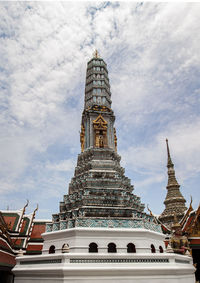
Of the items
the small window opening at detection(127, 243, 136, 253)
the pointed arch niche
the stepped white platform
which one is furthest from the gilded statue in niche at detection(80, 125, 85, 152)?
the stepped white platform

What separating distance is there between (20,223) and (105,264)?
13.1 m

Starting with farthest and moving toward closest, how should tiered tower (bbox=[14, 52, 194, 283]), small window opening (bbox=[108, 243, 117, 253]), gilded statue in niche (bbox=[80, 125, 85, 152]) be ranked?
gilded statue in niche (bbox=[80, 125, 85, 152]), small window opening (bbox=[108, 243, 117, 253]), tiered tower (bbox=[14, 52, 194, 283])

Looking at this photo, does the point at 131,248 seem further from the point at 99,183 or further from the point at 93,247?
the point at 99,183

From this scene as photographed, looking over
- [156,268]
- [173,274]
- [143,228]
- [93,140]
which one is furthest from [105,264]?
[93,140]

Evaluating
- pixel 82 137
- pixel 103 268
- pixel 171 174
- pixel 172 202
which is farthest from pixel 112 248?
pixel 171 174

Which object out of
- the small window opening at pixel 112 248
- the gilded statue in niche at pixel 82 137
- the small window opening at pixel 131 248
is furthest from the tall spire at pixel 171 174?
the small window opening at pixel 112 248

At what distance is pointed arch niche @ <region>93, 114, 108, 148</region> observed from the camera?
23364 mm

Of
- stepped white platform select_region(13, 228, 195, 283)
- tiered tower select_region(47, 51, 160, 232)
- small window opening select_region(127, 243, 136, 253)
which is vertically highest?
tiered tower select_region(47, 51, 160, 232)

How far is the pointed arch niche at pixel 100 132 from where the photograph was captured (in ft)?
76.7

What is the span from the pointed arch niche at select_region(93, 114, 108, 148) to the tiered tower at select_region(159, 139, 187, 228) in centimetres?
1348

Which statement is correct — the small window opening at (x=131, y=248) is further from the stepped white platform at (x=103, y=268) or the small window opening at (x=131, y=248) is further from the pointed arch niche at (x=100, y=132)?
the pointed arch niche at (x=100, y=132)

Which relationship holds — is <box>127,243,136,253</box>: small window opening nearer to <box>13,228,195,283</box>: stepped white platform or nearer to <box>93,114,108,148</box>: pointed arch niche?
<box>13,228,195,283</box>: stepped white platform

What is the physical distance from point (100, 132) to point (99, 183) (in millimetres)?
6476

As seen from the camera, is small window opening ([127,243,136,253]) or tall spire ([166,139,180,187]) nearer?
small window opening ([127,243,136,253])
